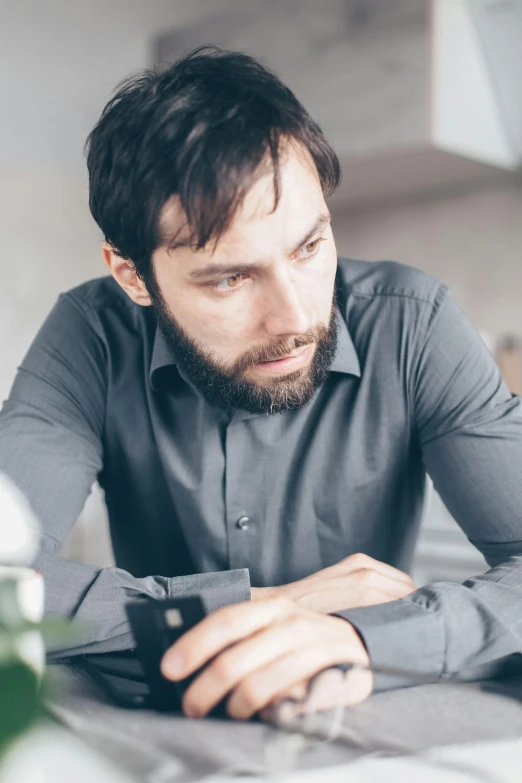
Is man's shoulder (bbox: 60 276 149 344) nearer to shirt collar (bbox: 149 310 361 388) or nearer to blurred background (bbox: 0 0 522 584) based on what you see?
shirt collar (bbox: 149 310 361 388)

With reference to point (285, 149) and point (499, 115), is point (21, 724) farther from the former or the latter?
point (499, 115)

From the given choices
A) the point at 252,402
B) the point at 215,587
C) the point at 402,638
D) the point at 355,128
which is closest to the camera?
the point at 402,638

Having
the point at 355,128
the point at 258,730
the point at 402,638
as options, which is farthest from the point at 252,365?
the point at 355,128

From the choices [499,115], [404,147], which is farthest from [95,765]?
[499,115]

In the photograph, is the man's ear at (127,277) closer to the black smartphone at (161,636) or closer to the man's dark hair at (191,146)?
the man's dark hair at (191,146)

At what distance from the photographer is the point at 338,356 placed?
1.12 metres

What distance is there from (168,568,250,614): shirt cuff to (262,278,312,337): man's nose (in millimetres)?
298

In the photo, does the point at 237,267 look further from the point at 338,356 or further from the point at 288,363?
the point at 338,356

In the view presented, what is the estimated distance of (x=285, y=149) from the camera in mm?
947

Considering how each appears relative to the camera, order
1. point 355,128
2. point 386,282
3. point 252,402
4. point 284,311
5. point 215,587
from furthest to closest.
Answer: point 355,128
point 386,282
point 252,402
point 284,311
point 215,587

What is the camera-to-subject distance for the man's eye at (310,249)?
975 mm

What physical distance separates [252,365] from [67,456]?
310 millimetres

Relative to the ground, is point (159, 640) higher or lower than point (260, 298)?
lower

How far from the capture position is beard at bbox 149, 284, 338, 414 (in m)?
1.02
